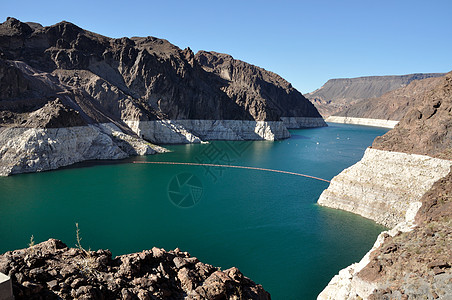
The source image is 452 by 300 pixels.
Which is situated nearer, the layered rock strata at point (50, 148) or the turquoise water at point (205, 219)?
the turquoise water at point (205, 219)

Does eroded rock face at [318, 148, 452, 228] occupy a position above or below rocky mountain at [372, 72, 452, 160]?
below


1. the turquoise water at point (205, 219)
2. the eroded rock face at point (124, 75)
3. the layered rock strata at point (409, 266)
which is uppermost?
→ the eroded rock face at point (124, 75)

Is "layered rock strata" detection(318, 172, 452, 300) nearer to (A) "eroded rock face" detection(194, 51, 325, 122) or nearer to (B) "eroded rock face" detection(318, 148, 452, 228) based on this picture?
(B) "eroded rock face" detection(318, 148, 452, 228)

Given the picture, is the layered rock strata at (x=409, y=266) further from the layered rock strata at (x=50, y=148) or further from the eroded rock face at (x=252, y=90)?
the eroded rock face at (x=252, y=90)

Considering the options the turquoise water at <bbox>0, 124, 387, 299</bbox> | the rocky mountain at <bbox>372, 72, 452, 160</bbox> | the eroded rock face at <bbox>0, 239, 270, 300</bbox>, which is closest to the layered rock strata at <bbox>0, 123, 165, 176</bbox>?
the turquoise water at <bbox>0, 124, 387, 299</bbox>

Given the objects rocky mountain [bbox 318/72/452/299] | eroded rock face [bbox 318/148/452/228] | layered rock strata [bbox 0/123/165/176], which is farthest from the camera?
layered rock strata [bbox 0/123/165/176]

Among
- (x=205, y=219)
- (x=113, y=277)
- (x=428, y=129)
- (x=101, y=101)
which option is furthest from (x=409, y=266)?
(x=101, y=101)

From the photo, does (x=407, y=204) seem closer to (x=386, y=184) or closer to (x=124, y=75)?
(x=386, y=184)

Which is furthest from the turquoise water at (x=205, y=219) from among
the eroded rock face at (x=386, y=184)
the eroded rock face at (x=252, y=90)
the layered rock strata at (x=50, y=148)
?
the eroded rock face at (x=252, y=90)
